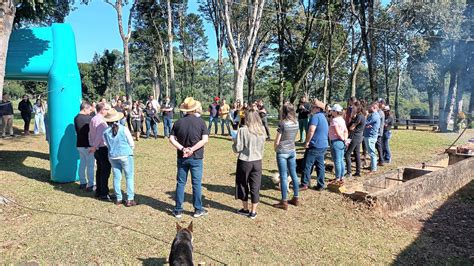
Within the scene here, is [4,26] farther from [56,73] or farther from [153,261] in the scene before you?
[153,261]

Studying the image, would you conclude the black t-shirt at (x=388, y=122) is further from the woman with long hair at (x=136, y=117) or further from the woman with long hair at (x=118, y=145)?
the woman with long hair at (x=136, y=117)

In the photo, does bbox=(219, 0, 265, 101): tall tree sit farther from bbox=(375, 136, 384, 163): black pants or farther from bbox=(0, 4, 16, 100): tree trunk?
bbox=(0, 4, 16, 100): tree trunk

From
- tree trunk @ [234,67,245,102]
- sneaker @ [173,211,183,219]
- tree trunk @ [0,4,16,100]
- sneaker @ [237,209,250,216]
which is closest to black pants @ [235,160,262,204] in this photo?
sneaker @ [237,209,250,216]

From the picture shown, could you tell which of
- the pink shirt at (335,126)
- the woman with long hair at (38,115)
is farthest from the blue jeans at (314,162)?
the woman with long hair at (38,115)

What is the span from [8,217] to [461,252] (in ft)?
22.3

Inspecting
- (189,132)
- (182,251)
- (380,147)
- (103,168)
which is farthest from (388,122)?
(182,251)

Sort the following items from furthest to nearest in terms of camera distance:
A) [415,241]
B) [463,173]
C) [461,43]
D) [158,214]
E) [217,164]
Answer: [461,43], [217,164], [463,173], [158,214], [415,241]

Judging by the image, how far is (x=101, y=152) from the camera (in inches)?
251

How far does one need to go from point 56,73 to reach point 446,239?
775 cm

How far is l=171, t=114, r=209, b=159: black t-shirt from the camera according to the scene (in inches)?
209

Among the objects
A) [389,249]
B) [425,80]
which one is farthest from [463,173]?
[425,80]

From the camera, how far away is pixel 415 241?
17.4 ft

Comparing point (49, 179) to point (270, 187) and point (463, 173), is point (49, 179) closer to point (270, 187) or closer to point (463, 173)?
point (270, 187)

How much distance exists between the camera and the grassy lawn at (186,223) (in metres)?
4.50
